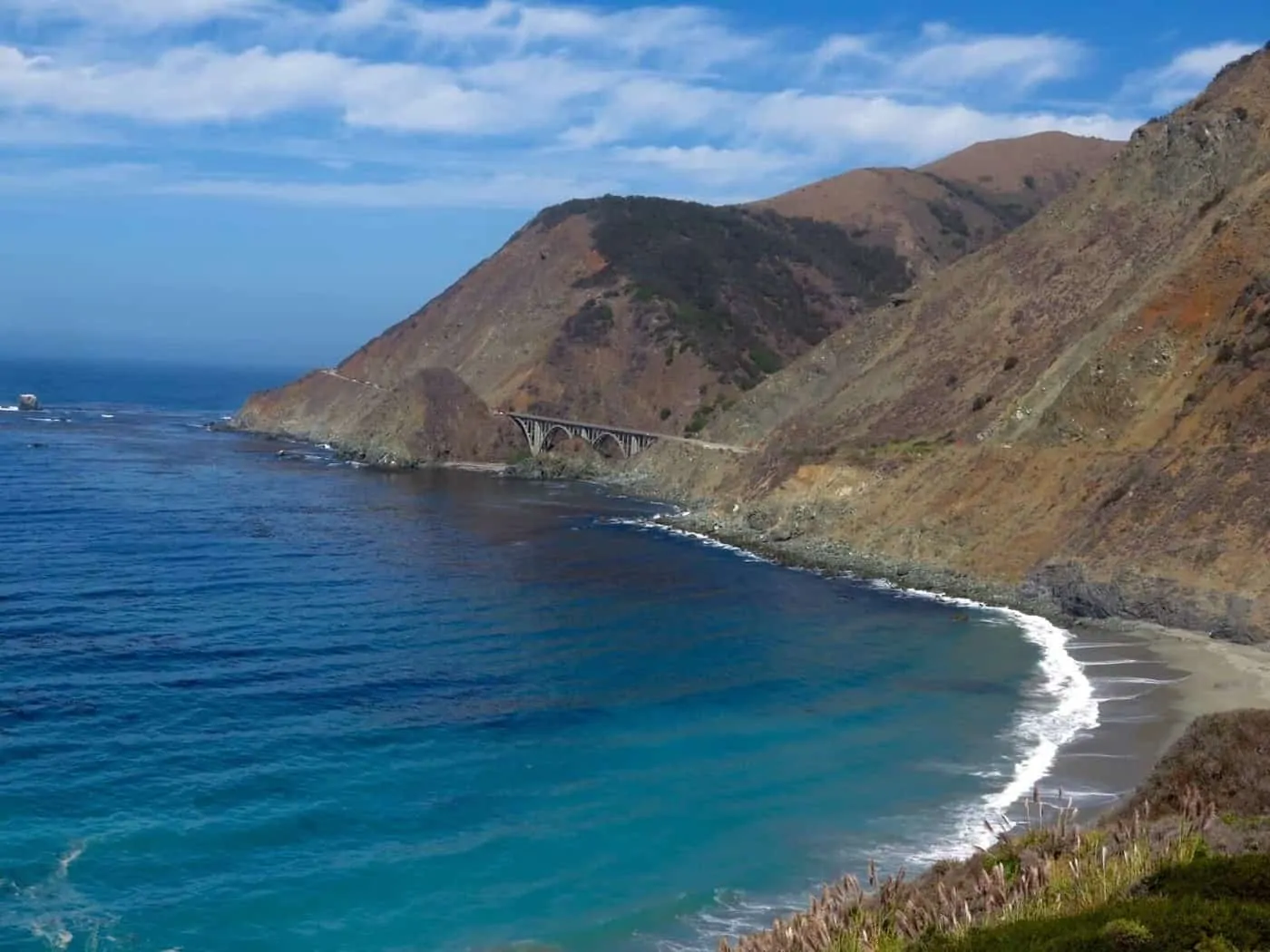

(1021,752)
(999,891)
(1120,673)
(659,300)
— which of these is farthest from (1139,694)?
(659,300)

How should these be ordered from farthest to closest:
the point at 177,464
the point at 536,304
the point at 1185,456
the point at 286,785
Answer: the point at 536,304, the point at 177,464, the point at 1185,456, the point at 286,785

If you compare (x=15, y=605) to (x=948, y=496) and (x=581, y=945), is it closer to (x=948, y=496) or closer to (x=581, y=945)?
(x=581, y=945)

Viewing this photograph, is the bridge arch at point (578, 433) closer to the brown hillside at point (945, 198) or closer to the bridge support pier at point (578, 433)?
the bridge support pier at point (578, 433)

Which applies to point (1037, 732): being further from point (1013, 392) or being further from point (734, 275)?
point (734, 275)

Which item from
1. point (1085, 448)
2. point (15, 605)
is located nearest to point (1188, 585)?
point (1085, 448)

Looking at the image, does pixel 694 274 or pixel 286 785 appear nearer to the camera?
pixel 286 785

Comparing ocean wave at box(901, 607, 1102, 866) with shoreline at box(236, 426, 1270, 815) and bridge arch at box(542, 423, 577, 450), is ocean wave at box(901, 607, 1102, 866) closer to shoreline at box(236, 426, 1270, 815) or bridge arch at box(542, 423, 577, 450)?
shoreline at box(236, 426, 1270, 815)

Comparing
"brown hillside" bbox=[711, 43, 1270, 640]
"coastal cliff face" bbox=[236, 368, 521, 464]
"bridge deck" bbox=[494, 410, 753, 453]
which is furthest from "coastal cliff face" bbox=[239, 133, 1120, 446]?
"brown hillside" bbox=[711, 43, 1270, 640]

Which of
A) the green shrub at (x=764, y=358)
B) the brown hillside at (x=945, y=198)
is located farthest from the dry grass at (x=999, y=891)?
the brown hillside at (x=945, y=198)
